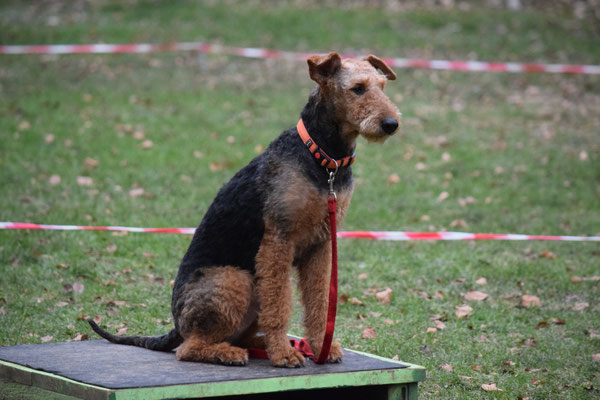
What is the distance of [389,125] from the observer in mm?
3980

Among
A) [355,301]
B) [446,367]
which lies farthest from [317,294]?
[355,301]

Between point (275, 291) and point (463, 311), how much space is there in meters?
3.03

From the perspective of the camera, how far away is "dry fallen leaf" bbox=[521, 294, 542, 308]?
22.6 feet

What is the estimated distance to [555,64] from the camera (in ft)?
55.7

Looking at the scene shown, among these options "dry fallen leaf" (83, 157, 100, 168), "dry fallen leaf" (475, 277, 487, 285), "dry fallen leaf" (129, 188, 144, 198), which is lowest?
"dry fallen leaf" (475, 277, 487, 285)

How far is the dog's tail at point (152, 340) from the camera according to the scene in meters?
4.61

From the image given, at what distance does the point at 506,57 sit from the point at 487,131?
4.25m

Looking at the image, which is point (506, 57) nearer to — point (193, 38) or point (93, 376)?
point (193, 38)

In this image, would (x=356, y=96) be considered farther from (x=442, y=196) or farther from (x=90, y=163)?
(x=90, y=163)

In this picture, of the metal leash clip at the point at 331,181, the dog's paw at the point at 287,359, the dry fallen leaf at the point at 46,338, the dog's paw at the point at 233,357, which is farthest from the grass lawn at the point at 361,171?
the metal leash clip at the point at 331,181

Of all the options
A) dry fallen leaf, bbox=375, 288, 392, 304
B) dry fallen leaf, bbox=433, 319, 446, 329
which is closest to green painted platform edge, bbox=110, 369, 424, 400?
dry fallen leaf, bbox=433, 319, 446, 329

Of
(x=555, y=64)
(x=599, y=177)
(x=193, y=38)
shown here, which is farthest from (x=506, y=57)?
(x=193, y=38)

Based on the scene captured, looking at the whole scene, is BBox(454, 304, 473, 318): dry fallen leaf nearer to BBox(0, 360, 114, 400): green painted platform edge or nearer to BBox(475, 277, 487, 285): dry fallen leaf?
BBox(475, 277, 487, 285): dry fallen leaf

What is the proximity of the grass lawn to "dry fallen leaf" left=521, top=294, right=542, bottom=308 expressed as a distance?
0.14 feet
